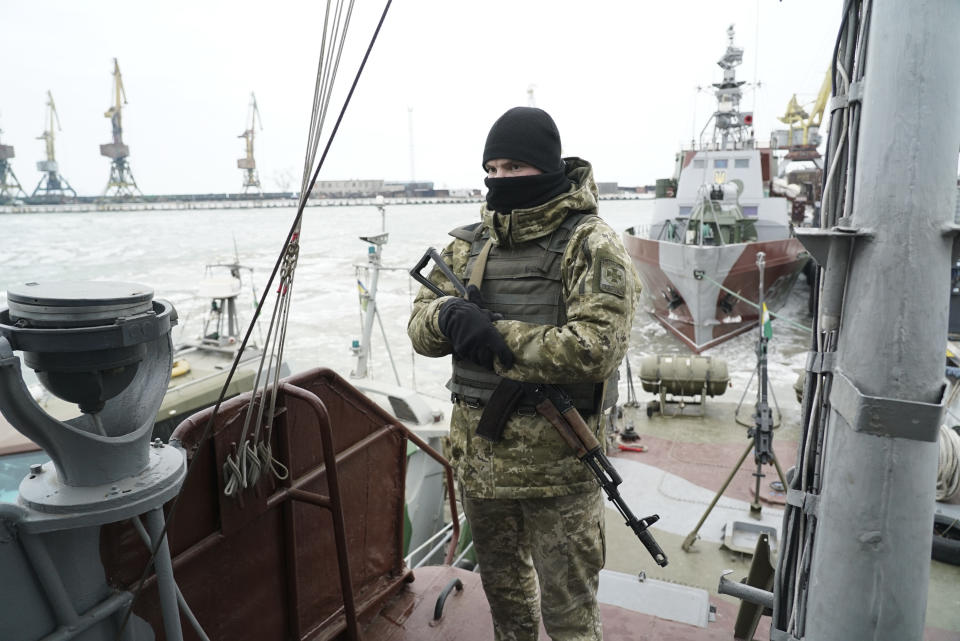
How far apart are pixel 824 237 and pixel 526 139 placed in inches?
38.4

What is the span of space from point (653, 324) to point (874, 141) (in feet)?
66.4

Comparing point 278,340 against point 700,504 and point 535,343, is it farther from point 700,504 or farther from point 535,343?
point 700,504

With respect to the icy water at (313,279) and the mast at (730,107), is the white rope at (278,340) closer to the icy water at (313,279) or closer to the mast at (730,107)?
the icy water at (313,279)

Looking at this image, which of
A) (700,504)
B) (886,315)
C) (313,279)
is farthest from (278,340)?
(313,279)

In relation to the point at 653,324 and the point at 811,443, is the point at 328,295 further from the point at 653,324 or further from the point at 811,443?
the point at 811,443

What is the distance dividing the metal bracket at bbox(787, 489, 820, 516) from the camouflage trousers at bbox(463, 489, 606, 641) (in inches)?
26.8

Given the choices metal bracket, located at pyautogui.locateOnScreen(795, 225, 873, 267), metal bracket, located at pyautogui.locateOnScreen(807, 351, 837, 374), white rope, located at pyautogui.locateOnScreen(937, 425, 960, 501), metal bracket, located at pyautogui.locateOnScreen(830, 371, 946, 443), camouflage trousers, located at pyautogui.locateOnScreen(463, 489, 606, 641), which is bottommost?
white rope, located at pyautogui.locateOnScreen(937, 425, 960, 501)

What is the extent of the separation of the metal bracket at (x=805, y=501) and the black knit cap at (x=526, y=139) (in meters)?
1.20

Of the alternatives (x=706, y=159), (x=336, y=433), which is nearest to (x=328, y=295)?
(x=706, y=159)

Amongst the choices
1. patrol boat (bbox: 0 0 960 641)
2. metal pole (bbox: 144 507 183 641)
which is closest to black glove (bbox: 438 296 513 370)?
patrol boat (bbox: 0 0 960 641)

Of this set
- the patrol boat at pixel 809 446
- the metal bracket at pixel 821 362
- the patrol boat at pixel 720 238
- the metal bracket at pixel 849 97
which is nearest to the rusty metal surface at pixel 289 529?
the patrol boat at pixel 809 446

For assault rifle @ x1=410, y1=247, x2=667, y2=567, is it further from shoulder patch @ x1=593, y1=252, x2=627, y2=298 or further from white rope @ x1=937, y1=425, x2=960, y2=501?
white rope @ x1=937, y1=425, x2=960, y2=501

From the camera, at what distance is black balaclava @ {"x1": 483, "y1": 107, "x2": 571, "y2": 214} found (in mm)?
1993

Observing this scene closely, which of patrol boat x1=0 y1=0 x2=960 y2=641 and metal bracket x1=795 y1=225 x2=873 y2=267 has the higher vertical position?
metal bracket x1=795 y1=225 x2=873 y2=267
